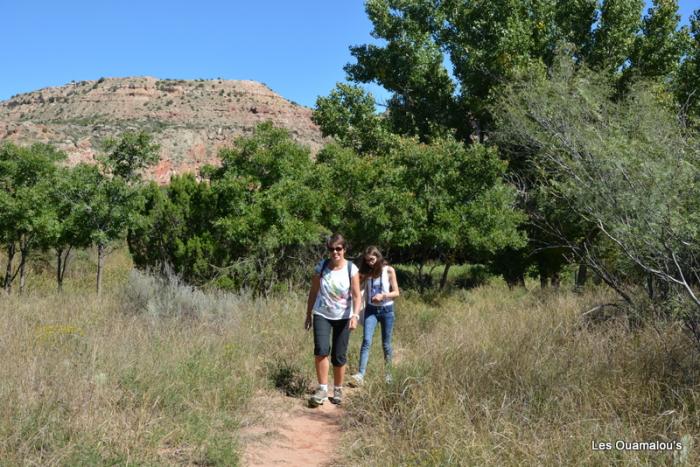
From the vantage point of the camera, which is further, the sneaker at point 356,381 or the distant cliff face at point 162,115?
the distant cliff face at point 162,115

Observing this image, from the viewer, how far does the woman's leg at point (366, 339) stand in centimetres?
652

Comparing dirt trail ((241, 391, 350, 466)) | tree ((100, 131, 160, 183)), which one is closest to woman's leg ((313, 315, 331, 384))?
dirt trail ((241, 391, 350, 466))

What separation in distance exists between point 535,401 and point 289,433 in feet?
6.71

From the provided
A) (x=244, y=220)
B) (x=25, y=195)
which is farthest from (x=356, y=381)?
(x=25, y=195)

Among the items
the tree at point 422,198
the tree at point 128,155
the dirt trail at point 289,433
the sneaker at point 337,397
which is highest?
the tree at point 128,155

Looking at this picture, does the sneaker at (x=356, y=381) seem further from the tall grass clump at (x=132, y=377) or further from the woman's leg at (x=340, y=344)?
the tall grass clump at (x=132, y=377)

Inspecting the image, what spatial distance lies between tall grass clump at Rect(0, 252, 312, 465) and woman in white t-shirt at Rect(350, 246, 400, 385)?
32.4 inches

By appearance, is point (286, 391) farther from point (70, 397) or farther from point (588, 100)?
point (588, 100)

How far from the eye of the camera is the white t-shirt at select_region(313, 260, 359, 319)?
5.86 m

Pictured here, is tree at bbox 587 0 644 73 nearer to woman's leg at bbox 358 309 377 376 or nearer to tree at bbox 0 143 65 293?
woman's leg at bbox 358 309 377 376

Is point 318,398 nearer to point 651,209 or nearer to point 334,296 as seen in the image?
point 334,296

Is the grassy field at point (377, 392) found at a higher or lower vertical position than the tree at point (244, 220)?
lower

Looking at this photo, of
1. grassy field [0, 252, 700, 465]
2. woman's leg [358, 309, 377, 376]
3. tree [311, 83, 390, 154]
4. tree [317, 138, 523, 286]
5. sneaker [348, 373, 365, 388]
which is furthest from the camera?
tree [311, 83, 390, 154]

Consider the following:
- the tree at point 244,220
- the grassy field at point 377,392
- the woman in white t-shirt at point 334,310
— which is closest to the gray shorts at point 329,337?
the woman in white t-shirt at point 334,310
